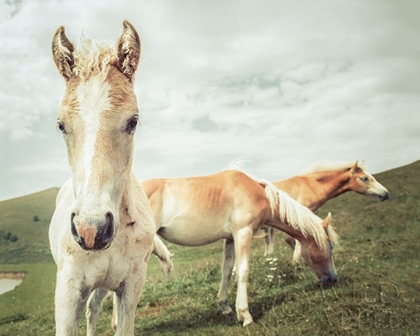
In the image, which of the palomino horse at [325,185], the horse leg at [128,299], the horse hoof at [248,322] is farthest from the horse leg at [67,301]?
the palomino horse at [325,185]

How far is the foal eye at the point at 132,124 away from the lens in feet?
8.51

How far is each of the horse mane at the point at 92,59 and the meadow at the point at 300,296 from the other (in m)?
4.11

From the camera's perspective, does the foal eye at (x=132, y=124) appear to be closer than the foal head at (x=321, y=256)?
Yes

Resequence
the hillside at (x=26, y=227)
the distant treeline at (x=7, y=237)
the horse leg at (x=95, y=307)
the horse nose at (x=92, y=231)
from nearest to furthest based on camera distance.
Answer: the horse nose at (x=92, y=231)
the horse leg at (x=95, y=307)
the hillside at (x=26, y=227)
the distant treeline at (x=7, y=237)

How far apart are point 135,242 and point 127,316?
0.61 m

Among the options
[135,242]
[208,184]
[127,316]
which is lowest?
[127,316]

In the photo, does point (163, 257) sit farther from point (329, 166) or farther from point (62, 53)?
point (329, 166)

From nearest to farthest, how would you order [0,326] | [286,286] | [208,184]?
[208,184] < [286,286] < [0,326]

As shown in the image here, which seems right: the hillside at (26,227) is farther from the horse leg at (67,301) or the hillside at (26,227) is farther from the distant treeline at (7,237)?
the horse leg at (67,301)

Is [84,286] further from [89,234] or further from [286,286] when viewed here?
[286,286]

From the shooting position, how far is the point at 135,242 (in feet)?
9.63

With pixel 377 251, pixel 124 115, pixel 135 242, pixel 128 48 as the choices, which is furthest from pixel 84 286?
pixel 377 251

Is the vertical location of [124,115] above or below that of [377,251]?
above

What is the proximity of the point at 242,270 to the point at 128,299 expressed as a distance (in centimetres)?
362
